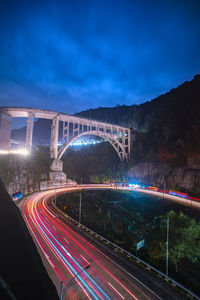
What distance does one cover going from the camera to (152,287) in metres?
9.73

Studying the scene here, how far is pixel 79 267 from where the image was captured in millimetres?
10977

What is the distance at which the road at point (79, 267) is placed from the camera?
910cm

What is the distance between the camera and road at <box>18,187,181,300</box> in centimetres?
910

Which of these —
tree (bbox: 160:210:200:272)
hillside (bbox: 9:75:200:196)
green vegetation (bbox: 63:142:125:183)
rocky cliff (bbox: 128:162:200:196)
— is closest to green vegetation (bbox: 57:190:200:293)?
tree (bbox: 160:210:200:272)

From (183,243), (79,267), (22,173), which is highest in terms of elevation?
(22,173)

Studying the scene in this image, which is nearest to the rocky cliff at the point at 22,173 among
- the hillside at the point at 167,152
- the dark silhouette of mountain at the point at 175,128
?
the hillside at the point at 167,152

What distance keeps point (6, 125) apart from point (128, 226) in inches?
1428

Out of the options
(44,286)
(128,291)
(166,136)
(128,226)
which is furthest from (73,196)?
(166,136)

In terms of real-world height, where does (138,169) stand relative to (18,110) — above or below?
below

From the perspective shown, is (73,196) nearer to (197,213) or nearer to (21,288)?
(197,213)

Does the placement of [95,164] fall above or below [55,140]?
below

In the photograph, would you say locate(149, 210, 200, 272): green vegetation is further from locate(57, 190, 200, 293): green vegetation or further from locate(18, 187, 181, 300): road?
locate(18, 187, 181, 300): road

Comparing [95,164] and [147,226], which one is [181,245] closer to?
[147,226]

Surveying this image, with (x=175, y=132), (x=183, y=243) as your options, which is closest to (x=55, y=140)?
(x=183, y=243)
